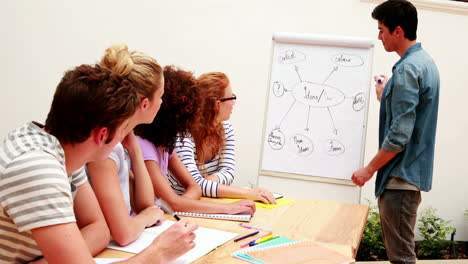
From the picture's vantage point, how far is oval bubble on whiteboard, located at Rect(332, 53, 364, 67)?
2928mm

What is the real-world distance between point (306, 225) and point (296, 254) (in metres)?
0.43

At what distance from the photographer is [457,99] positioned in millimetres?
3695

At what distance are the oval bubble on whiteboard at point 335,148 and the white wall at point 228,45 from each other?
0.88 m

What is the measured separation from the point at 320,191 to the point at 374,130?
1026mm

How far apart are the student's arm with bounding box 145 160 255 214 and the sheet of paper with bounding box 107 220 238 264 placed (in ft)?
0.73

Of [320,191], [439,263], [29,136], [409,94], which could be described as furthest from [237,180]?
[29,136]

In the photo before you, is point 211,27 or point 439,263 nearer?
point 439,263

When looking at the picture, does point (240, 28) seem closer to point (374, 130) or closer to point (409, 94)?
point (374, 130)

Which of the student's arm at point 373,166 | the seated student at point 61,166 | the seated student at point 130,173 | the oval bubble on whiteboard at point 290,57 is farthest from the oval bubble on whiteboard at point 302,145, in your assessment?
the seated student at point 61,166

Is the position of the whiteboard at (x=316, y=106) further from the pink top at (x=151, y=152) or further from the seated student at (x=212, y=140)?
the pink top at (x=151, y=152)

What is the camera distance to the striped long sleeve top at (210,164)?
90.0 inches

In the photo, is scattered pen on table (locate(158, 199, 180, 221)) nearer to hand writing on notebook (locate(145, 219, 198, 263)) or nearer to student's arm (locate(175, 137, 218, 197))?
student's arm (locate(175, 137, 218, 197))

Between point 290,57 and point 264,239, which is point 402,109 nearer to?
point 290,57

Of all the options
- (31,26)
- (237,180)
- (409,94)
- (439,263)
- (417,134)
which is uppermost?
(31,26)
